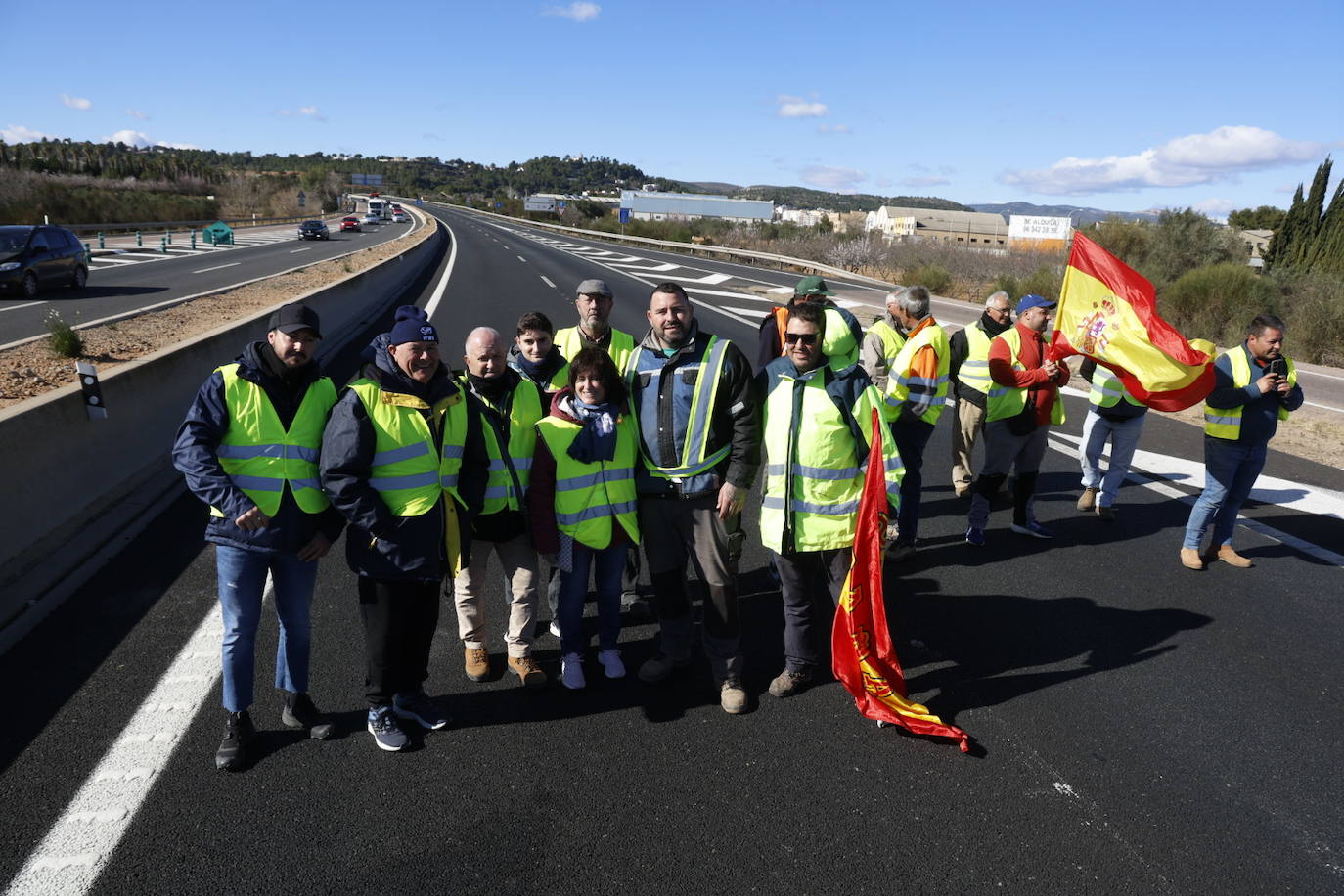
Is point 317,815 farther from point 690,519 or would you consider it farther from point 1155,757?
point 1155,757

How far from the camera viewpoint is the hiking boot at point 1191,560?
236 inches

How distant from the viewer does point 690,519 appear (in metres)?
4.16

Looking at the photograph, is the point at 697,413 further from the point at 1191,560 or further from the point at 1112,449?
the point at 1112,449

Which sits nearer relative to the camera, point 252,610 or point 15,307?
point 252,610

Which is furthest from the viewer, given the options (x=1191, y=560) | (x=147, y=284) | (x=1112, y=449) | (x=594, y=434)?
(x=147, y=284)

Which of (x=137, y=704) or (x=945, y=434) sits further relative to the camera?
(x=945, y=434)

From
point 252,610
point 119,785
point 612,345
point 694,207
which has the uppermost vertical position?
point 694,207

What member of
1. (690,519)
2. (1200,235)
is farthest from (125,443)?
(1200,235)

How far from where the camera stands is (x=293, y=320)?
135 inches

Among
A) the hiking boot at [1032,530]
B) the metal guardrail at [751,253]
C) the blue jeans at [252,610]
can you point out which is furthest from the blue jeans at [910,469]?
the metal guardrail at [751,253]

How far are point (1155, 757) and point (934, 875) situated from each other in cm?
149

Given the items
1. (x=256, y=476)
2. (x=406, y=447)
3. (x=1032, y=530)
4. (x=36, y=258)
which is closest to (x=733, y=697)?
(x=406, y=447)

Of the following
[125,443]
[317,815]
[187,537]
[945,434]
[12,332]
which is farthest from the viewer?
[12,332]

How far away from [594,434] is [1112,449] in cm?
525
